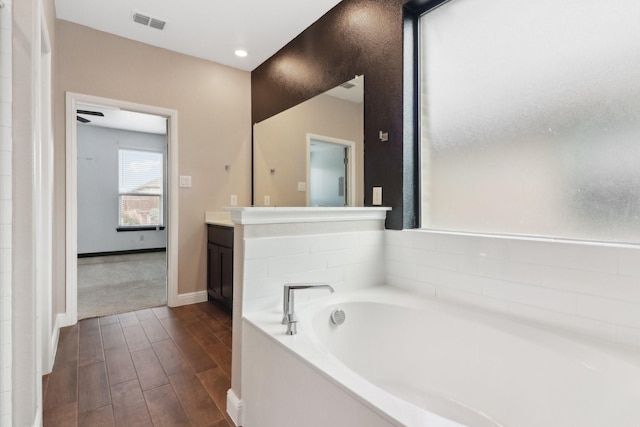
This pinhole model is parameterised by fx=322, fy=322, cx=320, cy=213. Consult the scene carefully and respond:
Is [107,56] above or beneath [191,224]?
above

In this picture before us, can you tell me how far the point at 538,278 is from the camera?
1.40 metres

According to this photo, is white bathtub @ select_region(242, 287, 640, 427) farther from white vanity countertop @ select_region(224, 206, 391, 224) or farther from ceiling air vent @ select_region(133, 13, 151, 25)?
ceiling air vent @ select_region(133, 13, 151, 25)

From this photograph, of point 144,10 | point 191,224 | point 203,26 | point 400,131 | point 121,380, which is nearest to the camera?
point 121,380

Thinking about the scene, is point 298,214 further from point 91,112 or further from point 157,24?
point 91,112

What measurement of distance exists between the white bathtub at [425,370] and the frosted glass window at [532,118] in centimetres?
52

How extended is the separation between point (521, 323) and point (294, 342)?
1002 mm

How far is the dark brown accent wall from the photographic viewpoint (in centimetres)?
201

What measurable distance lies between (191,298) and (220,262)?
0.58 m

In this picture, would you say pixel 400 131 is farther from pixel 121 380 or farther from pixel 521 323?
pixel 121 380

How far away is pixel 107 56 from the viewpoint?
2.85 meters

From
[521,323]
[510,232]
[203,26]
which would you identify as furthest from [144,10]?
[521,323]

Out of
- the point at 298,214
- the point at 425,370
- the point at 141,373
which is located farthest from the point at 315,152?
the point at 141,373

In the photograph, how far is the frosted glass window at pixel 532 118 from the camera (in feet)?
4.29

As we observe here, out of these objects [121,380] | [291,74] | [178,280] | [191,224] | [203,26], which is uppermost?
[203,26]
